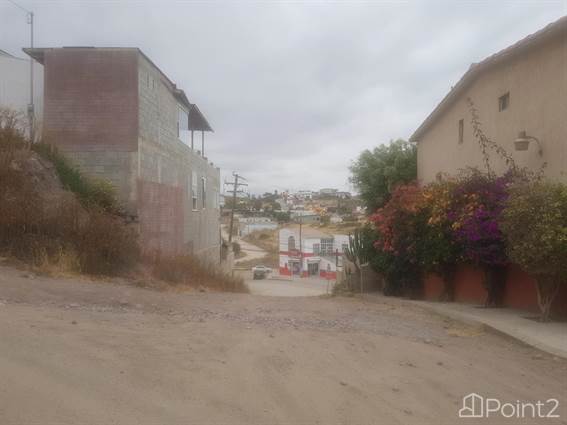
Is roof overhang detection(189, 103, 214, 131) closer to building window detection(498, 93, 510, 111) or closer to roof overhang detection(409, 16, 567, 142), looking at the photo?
roof overhang detection(409, 16, 567, 142)

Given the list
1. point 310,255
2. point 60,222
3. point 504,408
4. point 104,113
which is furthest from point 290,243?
point 504,408

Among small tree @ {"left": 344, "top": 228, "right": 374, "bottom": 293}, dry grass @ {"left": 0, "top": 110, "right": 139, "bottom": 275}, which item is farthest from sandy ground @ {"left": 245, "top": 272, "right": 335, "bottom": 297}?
dry grass @ {"left": 0, "top": 110, "right": 139, "bottom": 275}

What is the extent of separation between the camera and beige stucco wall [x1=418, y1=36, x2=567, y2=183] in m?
11.5

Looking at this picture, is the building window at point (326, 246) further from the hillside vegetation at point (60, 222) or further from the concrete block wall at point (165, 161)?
the hillside vegetation at point (60, 222)

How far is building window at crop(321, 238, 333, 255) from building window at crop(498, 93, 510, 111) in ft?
137

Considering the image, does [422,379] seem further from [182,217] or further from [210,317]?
[182,217]

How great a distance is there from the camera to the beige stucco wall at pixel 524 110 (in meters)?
11.5

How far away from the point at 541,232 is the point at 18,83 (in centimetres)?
1555

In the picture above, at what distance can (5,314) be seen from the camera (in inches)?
273

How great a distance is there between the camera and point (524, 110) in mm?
13156

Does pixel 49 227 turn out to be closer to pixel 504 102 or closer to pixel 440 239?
pixel 440 239

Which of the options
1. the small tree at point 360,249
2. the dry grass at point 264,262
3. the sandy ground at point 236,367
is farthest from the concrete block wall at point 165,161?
the dry grass at point 264,262

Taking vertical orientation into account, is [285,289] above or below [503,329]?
below

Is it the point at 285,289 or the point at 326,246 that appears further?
the point at 326,246
